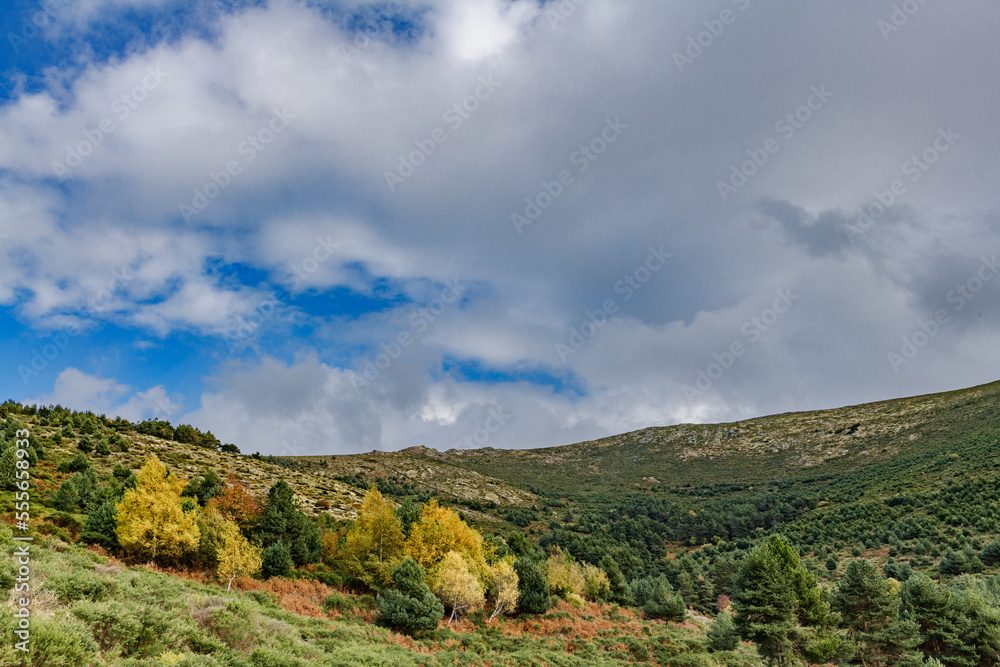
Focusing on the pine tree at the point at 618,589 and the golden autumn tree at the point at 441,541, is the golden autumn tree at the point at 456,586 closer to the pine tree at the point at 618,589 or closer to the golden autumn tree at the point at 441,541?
the golden autumn tree at the point at 441,541

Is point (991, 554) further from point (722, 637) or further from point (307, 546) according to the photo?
point (307, 546)

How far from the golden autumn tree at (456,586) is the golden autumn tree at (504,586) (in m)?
3.56

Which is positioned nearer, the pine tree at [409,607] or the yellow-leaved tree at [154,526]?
the yellow-leaved tree at [154,526]

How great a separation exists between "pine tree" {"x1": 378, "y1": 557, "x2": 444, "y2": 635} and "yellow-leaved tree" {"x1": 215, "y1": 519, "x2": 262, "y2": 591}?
9519mm

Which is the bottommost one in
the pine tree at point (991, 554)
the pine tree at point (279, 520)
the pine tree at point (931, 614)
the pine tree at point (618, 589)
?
the pine tree at point (618, 589)

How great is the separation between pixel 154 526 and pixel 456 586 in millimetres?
21257

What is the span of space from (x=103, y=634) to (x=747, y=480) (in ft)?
461

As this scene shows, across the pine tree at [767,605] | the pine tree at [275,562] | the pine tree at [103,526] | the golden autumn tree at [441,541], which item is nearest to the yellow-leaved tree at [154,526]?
the pine tree at [103,526]

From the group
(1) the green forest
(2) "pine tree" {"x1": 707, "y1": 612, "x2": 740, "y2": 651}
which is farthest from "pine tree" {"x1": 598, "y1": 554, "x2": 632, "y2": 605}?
(2) "pine tree" {"x1": 707, "y1": 612, "x2": 740, "y2": 651}

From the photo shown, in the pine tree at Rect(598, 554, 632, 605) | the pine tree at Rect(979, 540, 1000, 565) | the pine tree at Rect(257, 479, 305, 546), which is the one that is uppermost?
the pine tree at Rect(257, 479, 305, 546)

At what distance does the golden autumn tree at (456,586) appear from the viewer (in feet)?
111

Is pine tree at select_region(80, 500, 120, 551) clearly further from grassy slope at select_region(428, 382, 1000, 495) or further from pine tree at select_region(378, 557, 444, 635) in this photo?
grassy slope at select_region(428, 382, 1000, 495)

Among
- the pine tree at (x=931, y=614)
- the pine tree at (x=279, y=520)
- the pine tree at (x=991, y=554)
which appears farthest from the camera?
the pine tree at (x=991, y=554)

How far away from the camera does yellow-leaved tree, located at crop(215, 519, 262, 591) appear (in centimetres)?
2850
